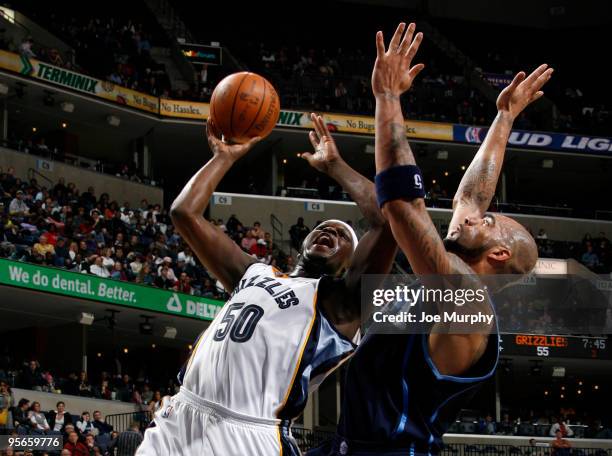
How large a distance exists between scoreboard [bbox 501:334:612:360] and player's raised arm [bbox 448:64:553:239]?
74.9ft

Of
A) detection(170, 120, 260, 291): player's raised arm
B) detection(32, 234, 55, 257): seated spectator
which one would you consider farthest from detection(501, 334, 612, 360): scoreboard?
detection(170, 120, 260, 291): player's raised arm

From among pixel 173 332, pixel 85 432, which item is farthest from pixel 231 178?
pixel 85 432

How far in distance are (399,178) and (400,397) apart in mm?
842

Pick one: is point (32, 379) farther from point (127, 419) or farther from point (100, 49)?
point (100, 49)

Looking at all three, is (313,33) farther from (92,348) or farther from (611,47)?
(92,348)

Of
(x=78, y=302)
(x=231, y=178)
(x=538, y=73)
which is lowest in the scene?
(x=538, y=73)

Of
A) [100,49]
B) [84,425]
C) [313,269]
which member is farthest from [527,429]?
[313,269]

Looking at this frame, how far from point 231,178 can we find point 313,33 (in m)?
6.89

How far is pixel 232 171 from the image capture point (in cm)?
3488

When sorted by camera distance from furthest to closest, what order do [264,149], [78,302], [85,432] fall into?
[264,149] → [78,302] → [85,432]

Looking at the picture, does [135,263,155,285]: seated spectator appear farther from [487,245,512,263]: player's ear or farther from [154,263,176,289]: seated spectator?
[487,245,512,263]: player's ear

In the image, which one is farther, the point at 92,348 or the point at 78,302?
the point at 92,348

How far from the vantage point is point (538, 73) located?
4207 mm

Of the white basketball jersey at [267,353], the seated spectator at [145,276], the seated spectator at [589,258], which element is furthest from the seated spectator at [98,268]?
the white basketball jersey at [267,353]
